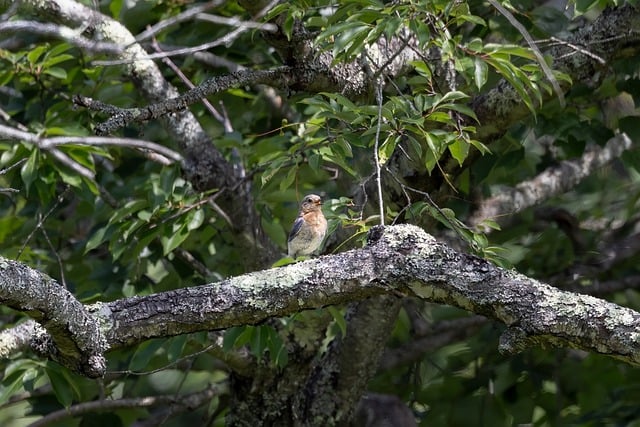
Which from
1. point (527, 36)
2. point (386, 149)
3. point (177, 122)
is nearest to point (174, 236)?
point (177, 122)

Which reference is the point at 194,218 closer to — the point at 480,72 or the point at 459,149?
the point at 459,149

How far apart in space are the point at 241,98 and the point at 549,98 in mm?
1784

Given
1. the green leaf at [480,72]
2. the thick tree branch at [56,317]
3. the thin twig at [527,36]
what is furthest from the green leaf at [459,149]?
the thick tree branch at [56,317]

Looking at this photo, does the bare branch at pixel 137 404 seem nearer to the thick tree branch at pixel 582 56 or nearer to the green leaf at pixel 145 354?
the green leaf at pixel 145 354

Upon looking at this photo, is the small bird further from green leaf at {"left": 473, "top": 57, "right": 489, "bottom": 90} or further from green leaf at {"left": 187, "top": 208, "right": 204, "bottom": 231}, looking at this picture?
green leaf at {"left": 473, "top": 57, "right": 489, "bottom": 90}

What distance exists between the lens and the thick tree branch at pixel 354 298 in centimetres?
267

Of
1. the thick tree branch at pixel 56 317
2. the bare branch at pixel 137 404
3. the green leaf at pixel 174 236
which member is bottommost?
the bare branch at pixel 137 404

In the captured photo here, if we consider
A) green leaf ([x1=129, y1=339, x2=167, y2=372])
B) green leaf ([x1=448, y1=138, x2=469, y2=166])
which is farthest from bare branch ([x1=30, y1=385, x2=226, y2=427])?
green leaf ([x1=448, y1=138, x2=469, y2=166])

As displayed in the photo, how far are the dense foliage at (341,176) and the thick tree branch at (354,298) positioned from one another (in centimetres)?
38

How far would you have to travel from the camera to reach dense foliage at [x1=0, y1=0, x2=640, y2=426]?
357 centimetres

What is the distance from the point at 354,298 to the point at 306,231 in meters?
2.10

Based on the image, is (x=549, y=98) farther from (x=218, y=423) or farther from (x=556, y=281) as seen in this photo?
(x=218, y=423)

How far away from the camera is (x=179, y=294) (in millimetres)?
2984

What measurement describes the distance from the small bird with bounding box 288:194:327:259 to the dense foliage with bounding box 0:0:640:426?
0.32 feet
